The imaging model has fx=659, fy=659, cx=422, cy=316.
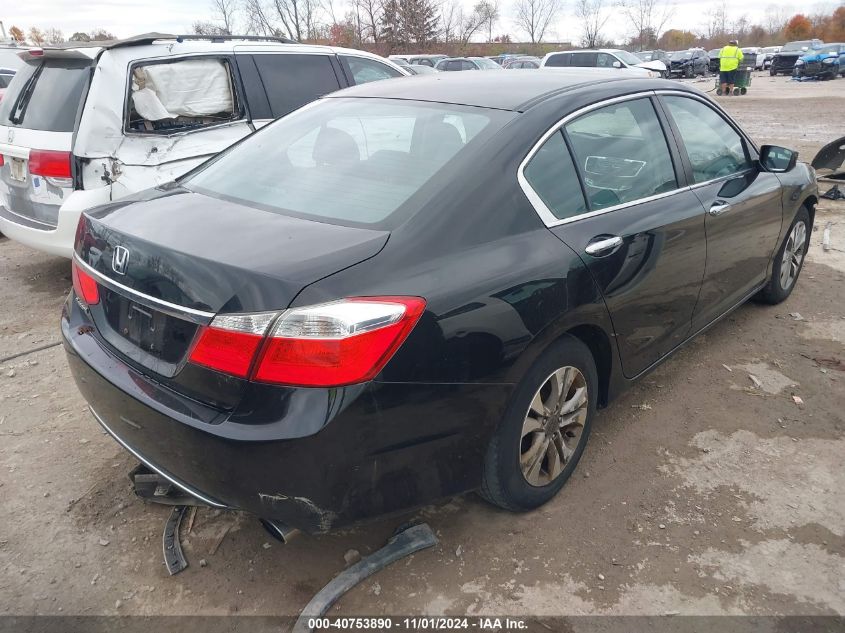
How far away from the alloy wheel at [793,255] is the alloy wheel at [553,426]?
267 centimetres

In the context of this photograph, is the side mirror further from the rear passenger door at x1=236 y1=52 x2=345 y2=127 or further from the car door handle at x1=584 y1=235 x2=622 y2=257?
the rear passenger door at x1=236 y1=52 x2=345 y2=127

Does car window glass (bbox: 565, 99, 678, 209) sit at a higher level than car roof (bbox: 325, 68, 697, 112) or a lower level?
lower

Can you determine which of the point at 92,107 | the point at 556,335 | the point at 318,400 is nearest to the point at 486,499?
the point at 556,335

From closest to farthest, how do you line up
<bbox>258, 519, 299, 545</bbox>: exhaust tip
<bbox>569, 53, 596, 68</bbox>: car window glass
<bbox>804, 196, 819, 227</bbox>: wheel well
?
1. <bbox>258, 519, 299, 545</bbox>: exhaust tip
2. <bbox>804, 196, 819, 227</bbox>: wheel well
3. <bbox>569, 53, 596, 68</bbox>: car window glass

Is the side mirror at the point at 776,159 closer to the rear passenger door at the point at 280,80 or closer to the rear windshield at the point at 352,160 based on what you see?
the rear windshield at the point at 352,160

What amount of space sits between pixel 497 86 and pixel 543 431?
150 centimetres

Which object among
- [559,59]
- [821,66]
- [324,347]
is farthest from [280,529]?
[821,66]

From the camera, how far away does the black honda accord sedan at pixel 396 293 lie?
190 cm

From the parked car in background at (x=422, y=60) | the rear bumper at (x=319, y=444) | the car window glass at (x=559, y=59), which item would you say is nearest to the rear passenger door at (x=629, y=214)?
the rear bumper at (x=319, y=444)

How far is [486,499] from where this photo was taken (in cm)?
257

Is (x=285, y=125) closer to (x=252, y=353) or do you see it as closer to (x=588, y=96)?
(x=588, y=96)

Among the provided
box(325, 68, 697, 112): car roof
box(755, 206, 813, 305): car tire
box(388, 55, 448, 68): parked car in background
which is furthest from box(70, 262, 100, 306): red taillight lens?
box(388, 55, 448, 68): parked car in background

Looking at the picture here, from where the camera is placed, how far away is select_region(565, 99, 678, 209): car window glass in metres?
2.75

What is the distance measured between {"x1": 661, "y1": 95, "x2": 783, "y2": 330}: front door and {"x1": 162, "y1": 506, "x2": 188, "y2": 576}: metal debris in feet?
8.85
